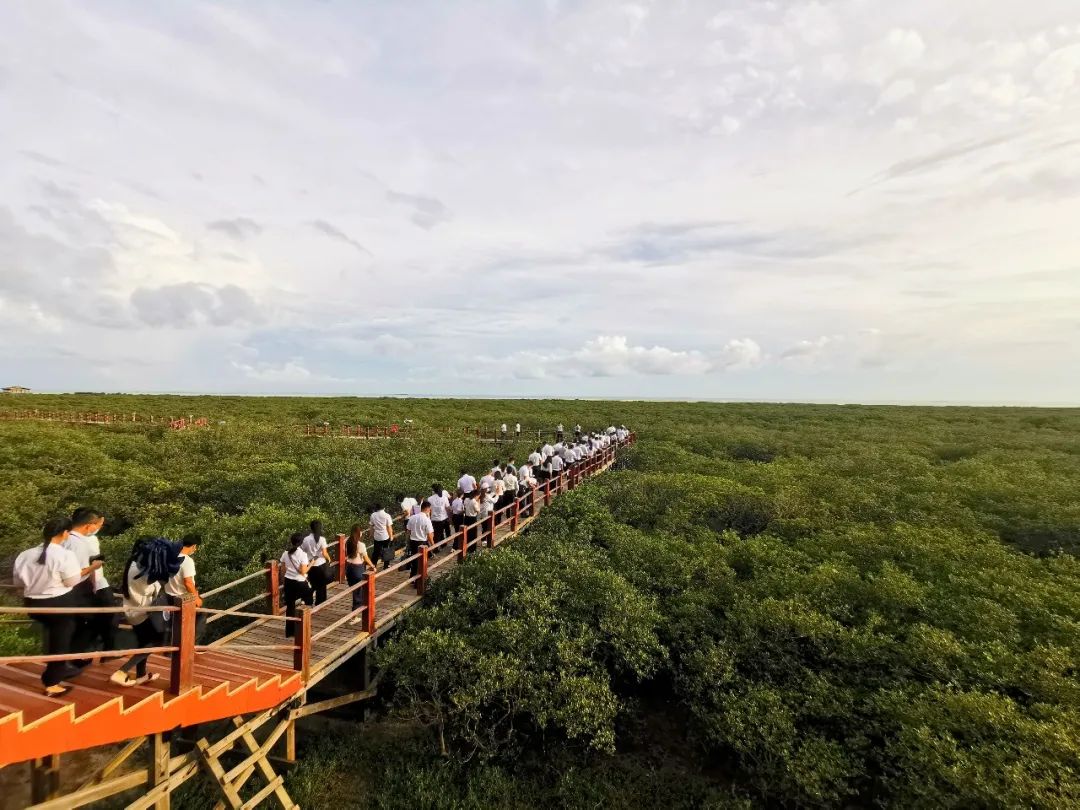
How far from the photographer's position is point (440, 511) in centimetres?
1396

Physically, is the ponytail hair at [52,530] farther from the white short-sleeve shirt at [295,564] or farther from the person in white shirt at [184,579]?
the white short-sleeve shirt at [295,564]

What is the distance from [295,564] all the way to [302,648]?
4.48ft

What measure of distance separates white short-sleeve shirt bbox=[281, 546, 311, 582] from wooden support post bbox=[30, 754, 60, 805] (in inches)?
154

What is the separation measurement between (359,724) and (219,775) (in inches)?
166

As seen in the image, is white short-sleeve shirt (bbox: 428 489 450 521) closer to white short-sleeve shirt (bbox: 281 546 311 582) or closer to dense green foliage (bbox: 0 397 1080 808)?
dense green foliage (bbox: 0 397 1080 808)

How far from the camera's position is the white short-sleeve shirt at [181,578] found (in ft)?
22.5

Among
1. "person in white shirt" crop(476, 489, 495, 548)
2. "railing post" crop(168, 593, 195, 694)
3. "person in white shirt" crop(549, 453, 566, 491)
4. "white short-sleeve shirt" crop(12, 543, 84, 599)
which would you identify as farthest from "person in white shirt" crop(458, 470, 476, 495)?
"white short-sleeve shirt" crop(12, 543, 84, 599)

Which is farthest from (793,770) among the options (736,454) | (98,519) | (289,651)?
(736,454)

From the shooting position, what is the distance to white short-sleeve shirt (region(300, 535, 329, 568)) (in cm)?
988

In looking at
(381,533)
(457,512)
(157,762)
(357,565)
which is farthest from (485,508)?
(157,762)

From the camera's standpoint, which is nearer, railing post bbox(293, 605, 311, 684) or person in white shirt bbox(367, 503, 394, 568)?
railing post bbox(293, 605, 311, 684)

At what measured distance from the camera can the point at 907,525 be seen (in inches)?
637

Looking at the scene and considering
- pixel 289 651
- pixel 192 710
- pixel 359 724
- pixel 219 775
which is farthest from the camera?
pixel 359 724

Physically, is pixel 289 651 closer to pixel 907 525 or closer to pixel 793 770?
pixel 793 770
